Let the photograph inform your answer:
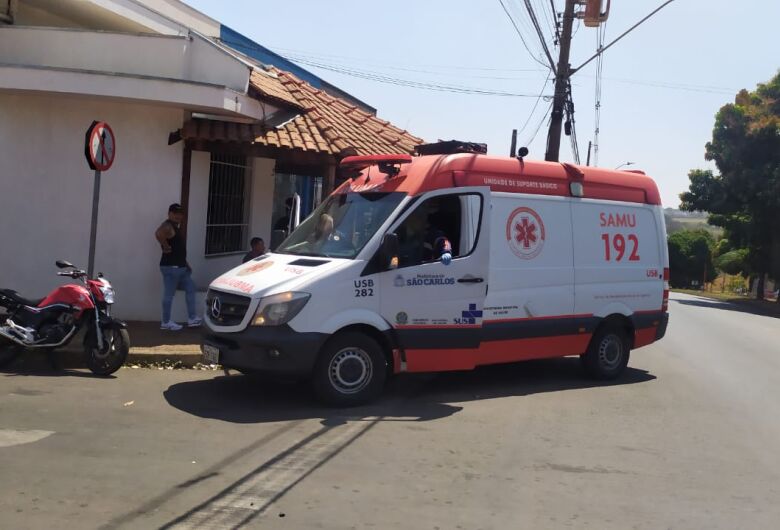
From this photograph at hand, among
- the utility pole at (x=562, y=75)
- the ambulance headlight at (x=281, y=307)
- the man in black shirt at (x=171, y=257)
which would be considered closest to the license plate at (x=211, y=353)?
the ambulance headlight at (x=281, y=307)

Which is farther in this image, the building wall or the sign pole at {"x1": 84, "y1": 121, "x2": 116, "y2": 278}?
the building wall

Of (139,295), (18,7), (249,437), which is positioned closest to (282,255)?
(249,437)

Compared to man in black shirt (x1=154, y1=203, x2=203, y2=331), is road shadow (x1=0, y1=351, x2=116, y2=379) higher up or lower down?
lower down

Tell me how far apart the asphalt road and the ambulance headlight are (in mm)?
856

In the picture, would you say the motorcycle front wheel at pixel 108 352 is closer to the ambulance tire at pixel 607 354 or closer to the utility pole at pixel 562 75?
the ambulance tire at pixel 607 354

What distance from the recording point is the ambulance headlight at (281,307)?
22.9 feet

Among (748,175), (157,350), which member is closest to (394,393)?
(157,350)

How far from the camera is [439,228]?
8.02 metres

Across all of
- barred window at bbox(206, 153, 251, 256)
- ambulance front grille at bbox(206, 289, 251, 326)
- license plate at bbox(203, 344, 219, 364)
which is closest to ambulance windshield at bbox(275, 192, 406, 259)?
ambulance front grille at bbox(206, 289, 251, 326)

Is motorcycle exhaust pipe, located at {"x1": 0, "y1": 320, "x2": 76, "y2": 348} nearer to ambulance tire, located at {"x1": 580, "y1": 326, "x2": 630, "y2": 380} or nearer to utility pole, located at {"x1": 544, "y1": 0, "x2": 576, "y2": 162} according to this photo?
ambulance tire, located at {"x1": 580, "y1": 326, "x2": 630, "y2": 380}

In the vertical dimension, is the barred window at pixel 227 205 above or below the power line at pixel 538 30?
below

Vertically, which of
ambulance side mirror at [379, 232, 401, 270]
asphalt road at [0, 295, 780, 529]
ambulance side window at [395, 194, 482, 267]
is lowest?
asphalt road at [0, 295, 780, 529]

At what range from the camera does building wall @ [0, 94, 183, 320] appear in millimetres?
10664

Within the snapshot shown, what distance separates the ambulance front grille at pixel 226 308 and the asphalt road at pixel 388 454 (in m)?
0.78
